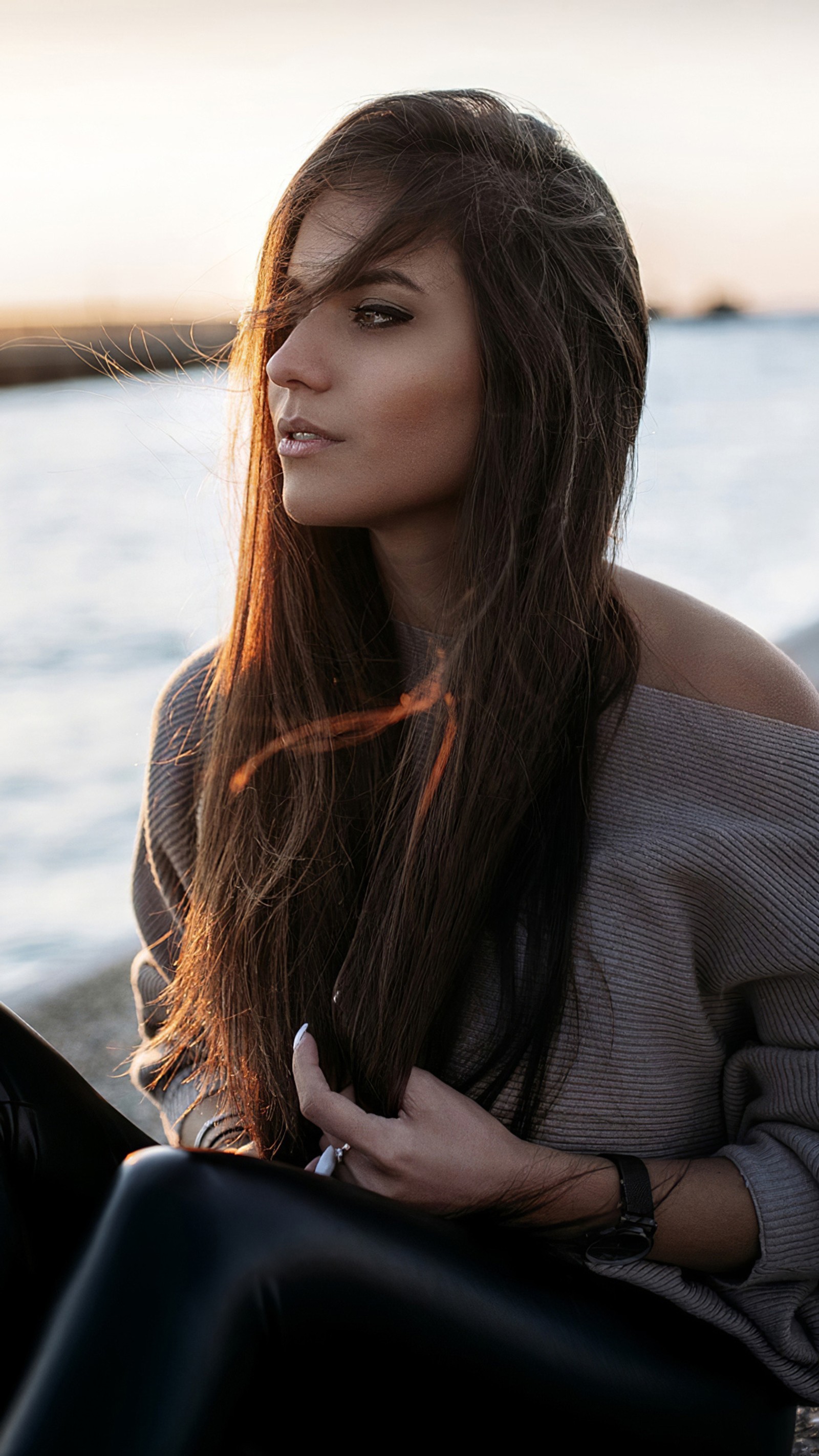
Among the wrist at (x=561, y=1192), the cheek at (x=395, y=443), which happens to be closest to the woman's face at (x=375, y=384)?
the cheek at (x=395, y=443)

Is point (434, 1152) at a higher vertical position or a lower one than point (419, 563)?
lower

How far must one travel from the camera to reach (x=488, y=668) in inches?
54.1

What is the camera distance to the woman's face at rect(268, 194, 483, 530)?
1.29 metres

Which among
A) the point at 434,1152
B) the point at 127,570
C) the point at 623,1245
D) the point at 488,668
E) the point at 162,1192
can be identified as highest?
the point at 488,668

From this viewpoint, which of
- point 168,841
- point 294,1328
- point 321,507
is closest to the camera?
point 294,1328

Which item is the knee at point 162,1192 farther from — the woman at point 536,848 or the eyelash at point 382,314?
the eyelash at point 382,314

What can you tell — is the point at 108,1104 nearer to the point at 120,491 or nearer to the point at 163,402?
the point at 163,402

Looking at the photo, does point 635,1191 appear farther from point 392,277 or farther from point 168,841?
point 392,277

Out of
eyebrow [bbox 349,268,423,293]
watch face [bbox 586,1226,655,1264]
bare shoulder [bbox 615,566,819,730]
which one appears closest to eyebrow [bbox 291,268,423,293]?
eyebrow [bbox 349,268,423,293]

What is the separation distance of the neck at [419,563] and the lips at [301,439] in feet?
0.46

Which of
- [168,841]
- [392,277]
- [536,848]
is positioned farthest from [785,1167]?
[392,277]

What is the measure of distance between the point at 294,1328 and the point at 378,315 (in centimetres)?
100

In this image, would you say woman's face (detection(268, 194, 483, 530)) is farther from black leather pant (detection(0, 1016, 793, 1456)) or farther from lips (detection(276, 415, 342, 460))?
black leather pant (detection(0, 1016, 793, 1456))

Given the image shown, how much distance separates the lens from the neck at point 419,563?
56.7 inches
